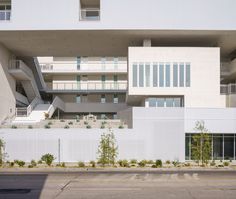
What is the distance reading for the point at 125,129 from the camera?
31.4 m

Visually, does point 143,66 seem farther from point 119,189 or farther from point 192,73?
point 119,189

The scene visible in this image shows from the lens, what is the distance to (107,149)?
2878 centimetres

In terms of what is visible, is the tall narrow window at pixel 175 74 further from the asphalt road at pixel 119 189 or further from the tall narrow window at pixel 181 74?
the asphalt road at pixel 119 189

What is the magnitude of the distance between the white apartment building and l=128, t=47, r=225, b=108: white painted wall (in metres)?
0.10

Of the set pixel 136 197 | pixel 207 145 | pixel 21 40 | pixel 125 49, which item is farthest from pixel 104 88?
pixel 136 197

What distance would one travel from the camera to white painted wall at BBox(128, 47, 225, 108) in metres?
34.2

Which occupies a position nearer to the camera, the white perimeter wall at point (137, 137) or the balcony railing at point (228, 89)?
the white perimeter wall at point (137, 137)
